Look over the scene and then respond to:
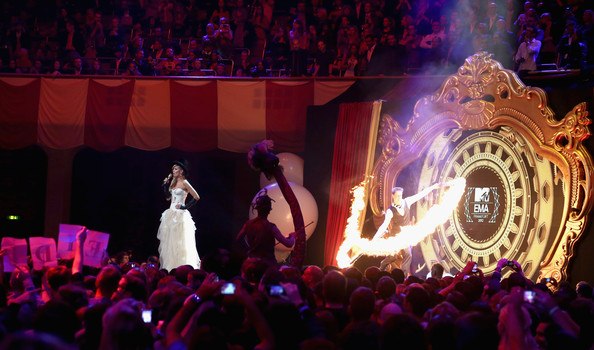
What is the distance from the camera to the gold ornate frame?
30.6 ft

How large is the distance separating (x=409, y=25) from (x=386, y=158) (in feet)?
8.13

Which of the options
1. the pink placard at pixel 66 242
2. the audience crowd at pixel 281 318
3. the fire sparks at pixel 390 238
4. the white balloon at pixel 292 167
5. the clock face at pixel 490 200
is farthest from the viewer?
the white balloon at pixel 292 167

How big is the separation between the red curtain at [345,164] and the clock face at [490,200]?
1.37m

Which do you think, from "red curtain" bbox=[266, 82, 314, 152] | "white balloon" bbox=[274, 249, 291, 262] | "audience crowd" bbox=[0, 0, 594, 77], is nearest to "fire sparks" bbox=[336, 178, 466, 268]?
"white balloon" bbox=[274, 249, 291, 262]

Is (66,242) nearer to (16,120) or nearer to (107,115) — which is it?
(107,115)

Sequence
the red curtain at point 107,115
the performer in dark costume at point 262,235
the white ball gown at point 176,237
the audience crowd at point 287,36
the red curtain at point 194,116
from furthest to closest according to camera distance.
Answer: the red curtain at point 107,115 → the red curtain at point 194,116 → the white ball gown at point 176,237 → the audience crowd at point 287,36 → the performer in dark costume at point 262,235

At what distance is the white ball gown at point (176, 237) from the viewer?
12.4m

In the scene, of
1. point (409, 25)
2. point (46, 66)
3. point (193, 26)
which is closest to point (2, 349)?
point (409, 25)

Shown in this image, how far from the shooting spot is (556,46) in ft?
35.4

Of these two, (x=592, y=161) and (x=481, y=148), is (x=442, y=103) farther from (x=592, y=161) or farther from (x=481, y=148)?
(x=592, y=161)

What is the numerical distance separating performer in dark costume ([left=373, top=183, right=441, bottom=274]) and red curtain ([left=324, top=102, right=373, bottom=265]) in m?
1.27

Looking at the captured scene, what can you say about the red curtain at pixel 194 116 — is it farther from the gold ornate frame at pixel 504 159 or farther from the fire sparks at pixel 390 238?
the gold ornate frame at pixel 504 159

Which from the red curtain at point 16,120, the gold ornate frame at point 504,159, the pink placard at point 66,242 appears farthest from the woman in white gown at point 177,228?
the pink placard at point 66,242

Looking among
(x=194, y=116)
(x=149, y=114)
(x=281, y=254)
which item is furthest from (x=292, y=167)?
(x=149, y=114)
